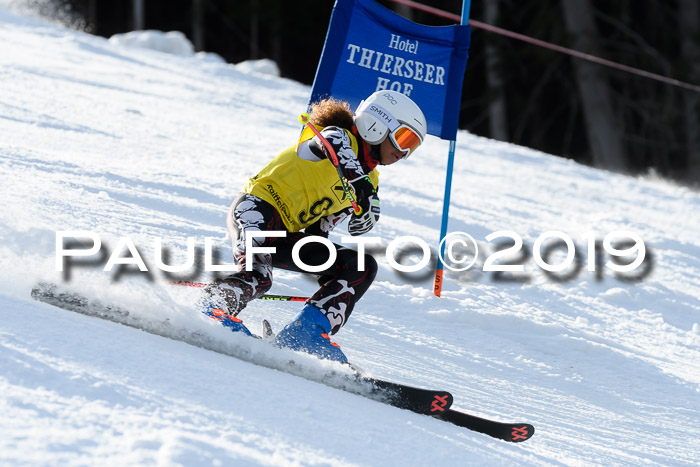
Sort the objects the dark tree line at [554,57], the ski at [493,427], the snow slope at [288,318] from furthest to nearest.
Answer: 1. the dark tree line at [554,57]
2. the ski at [493,427]
3. the snow slope at [288,318]

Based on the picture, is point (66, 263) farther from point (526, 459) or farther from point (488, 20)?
point (488, 20)

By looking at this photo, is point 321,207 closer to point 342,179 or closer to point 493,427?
point 342,179

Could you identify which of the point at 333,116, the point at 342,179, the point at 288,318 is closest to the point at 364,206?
the point at 342,179

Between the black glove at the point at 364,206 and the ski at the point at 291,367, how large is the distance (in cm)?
59

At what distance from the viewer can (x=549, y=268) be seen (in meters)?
Answer: 6.03

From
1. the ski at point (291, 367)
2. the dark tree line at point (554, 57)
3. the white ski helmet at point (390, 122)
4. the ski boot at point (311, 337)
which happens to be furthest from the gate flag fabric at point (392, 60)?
the dark tree line at point (554, 57)

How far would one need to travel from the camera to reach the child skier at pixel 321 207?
3.17 metres

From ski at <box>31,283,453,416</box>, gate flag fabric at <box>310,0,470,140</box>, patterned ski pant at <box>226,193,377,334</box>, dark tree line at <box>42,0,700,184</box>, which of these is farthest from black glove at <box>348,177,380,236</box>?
dark tree line at <box>42,0,700,184</box>

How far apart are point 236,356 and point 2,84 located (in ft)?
21.6

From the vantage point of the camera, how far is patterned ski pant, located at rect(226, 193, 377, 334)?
10.5 ft

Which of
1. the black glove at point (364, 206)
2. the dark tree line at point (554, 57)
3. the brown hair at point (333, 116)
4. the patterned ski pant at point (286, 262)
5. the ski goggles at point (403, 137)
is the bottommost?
the patterned ski pant at point (286, 262)

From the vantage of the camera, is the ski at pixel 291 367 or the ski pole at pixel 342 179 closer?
the ski at pixel 291 367

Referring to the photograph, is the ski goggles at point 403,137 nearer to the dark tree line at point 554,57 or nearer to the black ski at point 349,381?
the black ski at point 349,381

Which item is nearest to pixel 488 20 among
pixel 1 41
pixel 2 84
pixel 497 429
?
pixel 1 41
